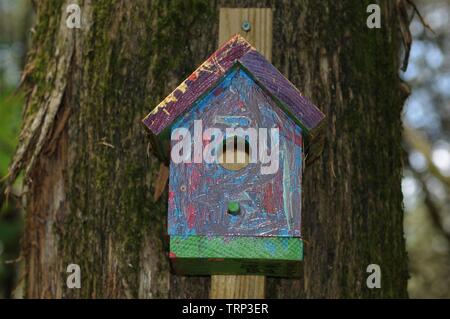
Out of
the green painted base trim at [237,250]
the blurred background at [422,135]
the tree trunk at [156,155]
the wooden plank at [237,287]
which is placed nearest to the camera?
the green painted base trim at [237,250]

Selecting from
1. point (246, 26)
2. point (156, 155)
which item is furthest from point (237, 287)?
point (246, 26)

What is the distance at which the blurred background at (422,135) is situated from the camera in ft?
22.2

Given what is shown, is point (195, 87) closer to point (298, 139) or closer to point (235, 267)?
point (298, 139)

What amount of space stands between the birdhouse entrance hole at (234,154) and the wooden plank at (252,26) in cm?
47

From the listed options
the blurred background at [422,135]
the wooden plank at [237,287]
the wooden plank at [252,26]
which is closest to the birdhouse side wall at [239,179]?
the wooden plank at [237,287]

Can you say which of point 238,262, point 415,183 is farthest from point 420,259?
point 238,262

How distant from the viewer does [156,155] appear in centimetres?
244

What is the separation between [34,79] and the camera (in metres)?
2.92

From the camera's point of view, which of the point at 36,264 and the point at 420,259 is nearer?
the point at 36,264

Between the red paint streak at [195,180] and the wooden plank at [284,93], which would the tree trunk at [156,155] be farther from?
the wooden plank at [284,93]

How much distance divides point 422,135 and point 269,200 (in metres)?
5.29

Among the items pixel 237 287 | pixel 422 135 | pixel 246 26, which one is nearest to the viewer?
pixel 237 287

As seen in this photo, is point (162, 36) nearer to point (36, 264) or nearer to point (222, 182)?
point (222, 182)

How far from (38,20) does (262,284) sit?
1520mm
